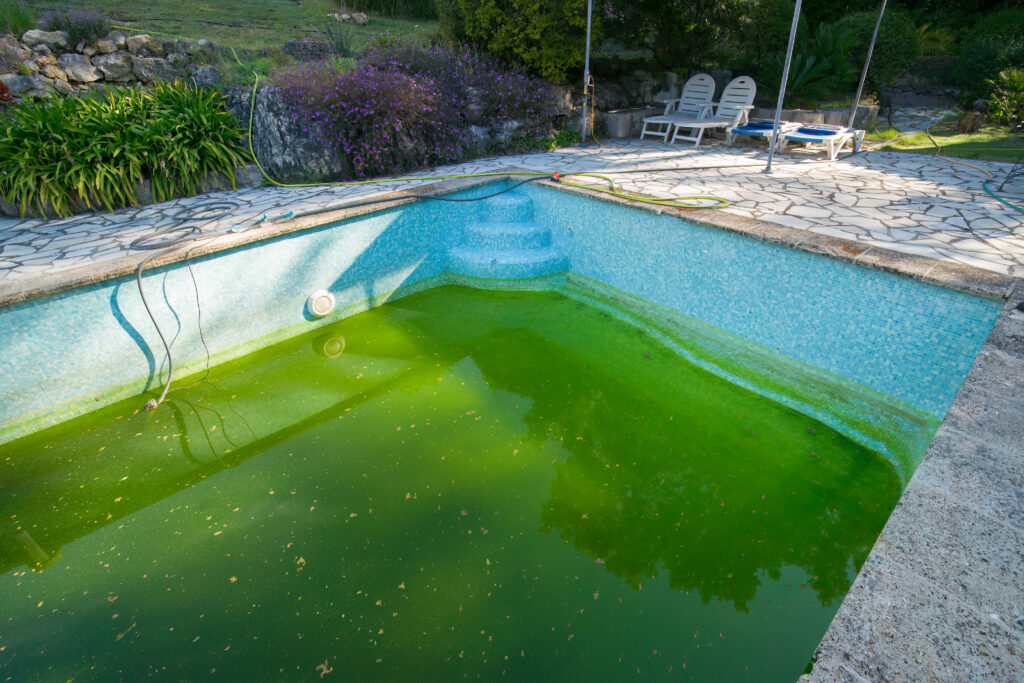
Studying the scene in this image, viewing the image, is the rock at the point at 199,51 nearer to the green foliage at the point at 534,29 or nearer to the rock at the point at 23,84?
the rock at the point at 23,84

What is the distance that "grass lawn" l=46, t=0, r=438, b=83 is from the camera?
654 centimetres

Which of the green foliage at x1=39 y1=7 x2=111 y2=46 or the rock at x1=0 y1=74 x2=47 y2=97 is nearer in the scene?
the rock at x1=0 y1=74 x2=47 y2=97

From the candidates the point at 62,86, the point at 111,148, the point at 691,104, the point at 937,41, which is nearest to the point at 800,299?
the point at 691,104

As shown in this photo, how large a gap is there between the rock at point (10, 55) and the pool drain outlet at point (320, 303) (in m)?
4.76

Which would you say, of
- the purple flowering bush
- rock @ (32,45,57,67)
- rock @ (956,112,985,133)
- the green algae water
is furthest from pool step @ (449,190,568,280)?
rock @ (956,112,985,133)

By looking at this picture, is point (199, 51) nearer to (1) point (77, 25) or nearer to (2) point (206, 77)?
(2) point (206, 77)

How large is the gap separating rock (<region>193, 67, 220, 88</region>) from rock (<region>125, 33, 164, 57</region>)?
952 mm

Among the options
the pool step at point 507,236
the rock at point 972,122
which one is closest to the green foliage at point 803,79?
the rock at point 972,122

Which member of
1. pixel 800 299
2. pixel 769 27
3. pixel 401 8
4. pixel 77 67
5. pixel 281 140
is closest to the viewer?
pixel 800 299

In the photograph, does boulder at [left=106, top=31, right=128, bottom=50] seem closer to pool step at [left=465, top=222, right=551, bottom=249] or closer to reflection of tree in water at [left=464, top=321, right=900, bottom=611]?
pool step at [left=465, top=222, right=551, bottom=249]

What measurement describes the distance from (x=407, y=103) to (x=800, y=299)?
4433 millimetres

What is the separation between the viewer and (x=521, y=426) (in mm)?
3234

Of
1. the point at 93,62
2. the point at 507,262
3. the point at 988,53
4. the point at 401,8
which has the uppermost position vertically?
the point at 401,8

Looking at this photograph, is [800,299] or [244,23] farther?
[244,23]
